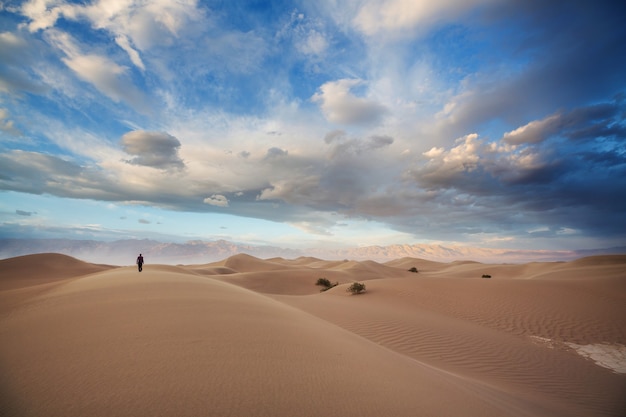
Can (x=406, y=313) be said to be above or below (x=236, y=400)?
below

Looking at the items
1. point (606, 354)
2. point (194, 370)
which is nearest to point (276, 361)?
point (194, 370)

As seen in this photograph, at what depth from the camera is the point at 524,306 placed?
617 inches

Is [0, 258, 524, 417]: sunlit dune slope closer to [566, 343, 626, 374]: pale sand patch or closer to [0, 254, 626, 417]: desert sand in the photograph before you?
[0, 254, 626, 417]: desert sand

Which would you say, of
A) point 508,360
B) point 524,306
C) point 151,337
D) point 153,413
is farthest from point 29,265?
point 524,306

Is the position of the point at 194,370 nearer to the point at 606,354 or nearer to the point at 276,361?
the point at 276,361

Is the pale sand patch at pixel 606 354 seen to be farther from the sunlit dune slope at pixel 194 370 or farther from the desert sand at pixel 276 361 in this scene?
the sunlit dune slope at pixel 194 370

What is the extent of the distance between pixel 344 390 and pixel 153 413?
2.37 metres

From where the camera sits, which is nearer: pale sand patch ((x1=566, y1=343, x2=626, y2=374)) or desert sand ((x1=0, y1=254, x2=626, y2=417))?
desert sand ((x1=0, y1=254, x2=626, y2=417))

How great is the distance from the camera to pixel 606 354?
33.5 ft

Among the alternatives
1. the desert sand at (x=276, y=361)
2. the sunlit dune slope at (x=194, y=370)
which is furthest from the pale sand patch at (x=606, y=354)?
the sunlit dune slope at (x=194, y=370)

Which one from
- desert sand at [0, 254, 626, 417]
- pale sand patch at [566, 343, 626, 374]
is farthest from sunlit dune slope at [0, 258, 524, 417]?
pale sand patch at [566, 343, 626, 374]

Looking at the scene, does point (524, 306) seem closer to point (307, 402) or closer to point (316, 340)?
point (316, 340)

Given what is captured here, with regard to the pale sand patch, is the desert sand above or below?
above

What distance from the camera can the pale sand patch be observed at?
9.30 metres
